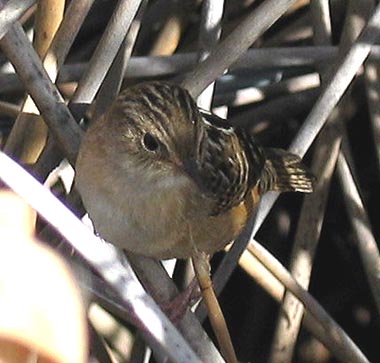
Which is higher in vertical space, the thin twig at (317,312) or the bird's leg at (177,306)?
the bird's leg at (177,306)

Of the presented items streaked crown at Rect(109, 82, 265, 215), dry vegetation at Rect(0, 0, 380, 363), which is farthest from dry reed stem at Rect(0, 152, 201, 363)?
streaked crown at Rect(109, 82, 265, 215)

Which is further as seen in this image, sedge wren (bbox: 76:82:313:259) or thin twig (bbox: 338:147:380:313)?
thin twig (bbox: 338:147:380:313)

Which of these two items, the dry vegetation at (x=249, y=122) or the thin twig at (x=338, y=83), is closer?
the dry vegetation at (x=249, y=122)

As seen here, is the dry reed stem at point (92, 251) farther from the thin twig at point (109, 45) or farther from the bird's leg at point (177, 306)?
the thin twig at point (109, 45)

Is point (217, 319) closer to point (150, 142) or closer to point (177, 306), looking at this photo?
point (177, 306)

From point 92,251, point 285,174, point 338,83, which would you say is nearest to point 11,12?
point 92,251

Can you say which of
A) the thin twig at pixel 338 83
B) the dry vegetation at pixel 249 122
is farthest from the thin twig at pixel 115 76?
the thin twig at pixel 338 83

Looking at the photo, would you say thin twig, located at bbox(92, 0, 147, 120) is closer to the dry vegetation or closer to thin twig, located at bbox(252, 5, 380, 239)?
the dry vegetation
